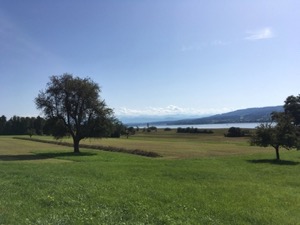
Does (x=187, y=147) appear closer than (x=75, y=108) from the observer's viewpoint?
No

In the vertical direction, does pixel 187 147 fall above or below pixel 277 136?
below

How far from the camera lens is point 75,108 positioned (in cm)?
5675

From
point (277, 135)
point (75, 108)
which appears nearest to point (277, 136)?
point (277, 135)

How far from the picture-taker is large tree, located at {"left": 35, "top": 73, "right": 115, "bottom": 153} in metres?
55.9

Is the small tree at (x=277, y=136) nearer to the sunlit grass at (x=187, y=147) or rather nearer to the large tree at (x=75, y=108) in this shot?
the sunlit grass at (x=187, y=147)

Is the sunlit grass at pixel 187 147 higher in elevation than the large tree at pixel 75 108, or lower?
lower

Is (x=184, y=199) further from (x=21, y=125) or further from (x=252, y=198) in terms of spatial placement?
(x=21, y=125)

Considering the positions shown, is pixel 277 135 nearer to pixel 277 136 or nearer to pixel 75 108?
pixel 277 136

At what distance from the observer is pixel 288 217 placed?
13359 mm

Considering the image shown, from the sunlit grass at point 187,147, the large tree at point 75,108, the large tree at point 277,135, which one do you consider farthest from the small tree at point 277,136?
the large tree at point 75,108

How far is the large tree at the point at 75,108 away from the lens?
184 feet

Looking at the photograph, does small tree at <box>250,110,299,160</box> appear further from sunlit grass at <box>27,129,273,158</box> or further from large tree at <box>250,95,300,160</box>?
sunlit grass at <box>27,129,273,158</box>

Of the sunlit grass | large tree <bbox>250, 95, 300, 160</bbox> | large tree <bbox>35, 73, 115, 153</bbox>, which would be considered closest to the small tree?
large tree <bbox>250, 95, 300, 160</bbox>

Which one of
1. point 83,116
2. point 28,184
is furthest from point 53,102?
point 28,184
